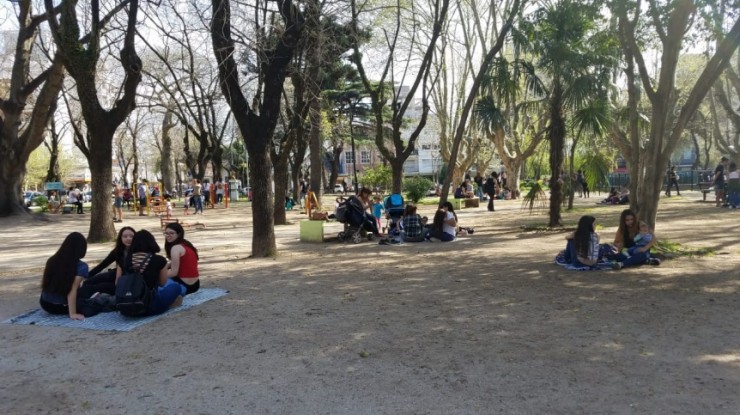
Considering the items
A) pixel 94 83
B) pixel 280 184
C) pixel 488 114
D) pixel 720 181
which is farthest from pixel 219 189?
pixel 720 181

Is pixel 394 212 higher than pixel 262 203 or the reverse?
the reverse

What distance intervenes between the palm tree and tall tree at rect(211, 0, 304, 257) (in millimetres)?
6014

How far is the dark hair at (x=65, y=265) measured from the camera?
19.3ft

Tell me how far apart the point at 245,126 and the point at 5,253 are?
6455 mm

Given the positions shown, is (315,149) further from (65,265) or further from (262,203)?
(65,265)

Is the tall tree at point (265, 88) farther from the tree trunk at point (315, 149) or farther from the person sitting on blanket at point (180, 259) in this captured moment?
the tree trunk at point (315, 149)

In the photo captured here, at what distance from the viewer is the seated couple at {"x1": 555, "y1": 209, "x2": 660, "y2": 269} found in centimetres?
816

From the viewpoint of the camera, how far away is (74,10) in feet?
39.5

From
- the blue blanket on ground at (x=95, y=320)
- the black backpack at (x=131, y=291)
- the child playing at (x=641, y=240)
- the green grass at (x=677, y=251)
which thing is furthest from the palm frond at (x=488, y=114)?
the black backpack at (x=131, y=291)

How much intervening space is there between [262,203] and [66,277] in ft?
14.7

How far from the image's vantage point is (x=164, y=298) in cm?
618

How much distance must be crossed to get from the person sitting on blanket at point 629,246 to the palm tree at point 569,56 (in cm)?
450

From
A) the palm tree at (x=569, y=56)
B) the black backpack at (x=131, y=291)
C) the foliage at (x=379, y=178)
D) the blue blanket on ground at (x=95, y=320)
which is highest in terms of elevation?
the palm tree at (x=569, y=56)

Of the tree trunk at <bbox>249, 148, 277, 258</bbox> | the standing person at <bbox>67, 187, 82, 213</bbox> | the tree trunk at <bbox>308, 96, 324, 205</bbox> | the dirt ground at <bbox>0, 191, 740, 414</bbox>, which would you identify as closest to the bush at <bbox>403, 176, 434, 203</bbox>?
the tree trunk at <bbox>308, 96, 324, 205</bbox>
